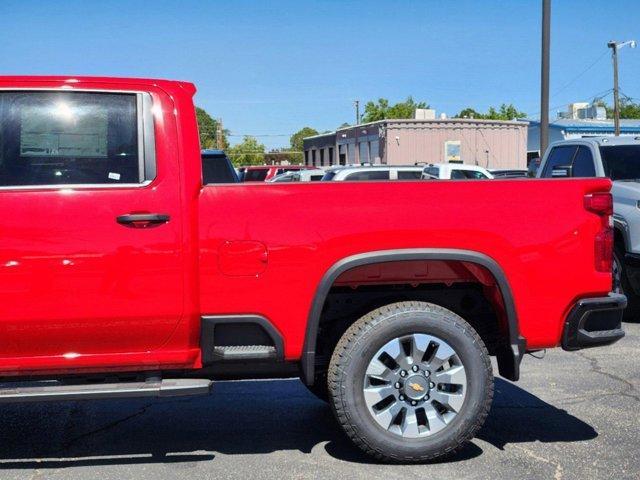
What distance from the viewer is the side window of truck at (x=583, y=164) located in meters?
9.63

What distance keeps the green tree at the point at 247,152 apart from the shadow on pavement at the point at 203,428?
112 m

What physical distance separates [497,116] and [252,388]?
5075 inches

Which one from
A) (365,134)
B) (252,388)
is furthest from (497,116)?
(252,388)

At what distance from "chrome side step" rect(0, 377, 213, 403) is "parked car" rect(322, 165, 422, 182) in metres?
11.0

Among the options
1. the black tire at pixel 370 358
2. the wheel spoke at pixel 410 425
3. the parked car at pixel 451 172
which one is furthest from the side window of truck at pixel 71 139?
the parked car at pixel 451 172

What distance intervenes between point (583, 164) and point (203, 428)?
6.30m

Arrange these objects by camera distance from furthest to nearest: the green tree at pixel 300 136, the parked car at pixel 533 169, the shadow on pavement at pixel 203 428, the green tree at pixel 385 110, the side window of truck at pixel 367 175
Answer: the green tree at pixel 300 136
the green tree at pixel 385 110
the side window of truck at pixel 367 175
the parked car at pixel 533 169
the shadow on pavement at pixel 203 428

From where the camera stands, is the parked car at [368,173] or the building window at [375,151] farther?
the building window at [375,151]

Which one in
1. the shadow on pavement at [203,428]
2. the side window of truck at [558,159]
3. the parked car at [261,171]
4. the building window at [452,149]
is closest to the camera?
the shadow on pavement at [203,428]

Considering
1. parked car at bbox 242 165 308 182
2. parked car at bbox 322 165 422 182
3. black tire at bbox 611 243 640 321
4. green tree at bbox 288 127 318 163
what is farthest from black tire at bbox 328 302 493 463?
green tree at bbox 288 127 318 163

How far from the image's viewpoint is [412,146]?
55625mm

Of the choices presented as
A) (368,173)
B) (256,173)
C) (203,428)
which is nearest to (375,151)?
(256,173)

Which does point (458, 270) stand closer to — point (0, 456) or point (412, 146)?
point (0, 456)

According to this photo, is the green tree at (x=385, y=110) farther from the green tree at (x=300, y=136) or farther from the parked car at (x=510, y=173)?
the parked car at (x=510, y=173)
